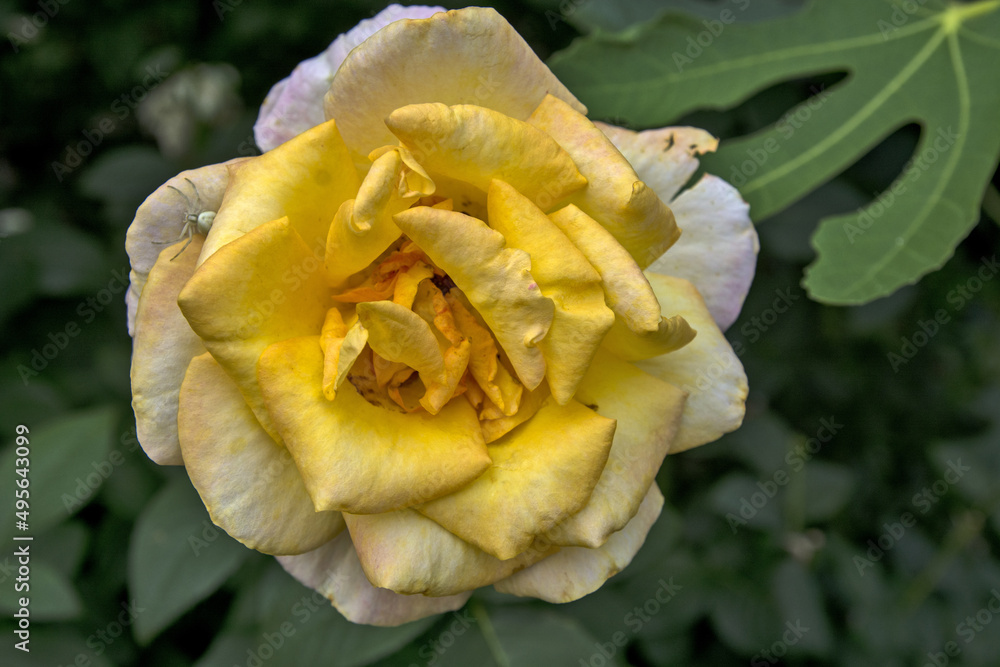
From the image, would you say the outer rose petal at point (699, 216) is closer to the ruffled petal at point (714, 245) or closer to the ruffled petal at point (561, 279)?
the ruffled petal at point (714, 245)

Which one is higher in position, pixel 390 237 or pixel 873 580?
pixel 390 237

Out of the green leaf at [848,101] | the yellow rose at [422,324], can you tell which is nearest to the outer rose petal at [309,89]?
the yellow rose at [422,324]

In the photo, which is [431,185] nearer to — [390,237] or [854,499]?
[390,237]

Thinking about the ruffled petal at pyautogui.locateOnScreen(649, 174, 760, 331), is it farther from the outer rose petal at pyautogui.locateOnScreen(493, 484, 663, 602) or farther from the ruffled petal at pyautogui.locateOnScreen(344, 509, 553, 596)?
the ruffled petal at pyautogui.locateOnScreen(344, 509, 553, 596)

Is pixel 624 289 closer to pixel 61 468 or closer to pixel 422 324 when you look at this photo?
pixel 422 324

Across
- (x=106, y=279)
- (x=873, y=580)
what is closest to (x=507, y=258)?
(x=106, y=279)
